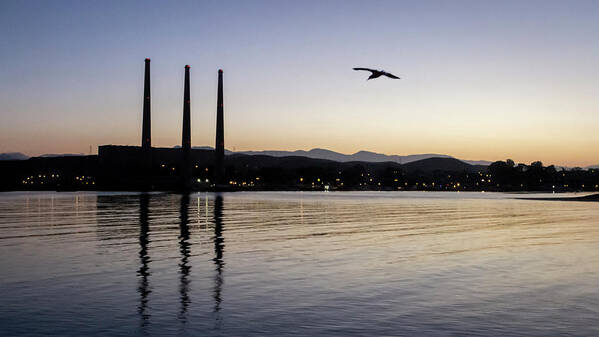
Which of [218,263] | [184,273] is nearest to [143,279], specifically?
[184,273]

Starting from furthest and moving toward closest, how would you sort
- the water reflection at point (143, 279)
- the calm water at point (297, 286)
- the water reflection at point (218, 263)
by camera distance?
1. the water reflection at point (218, 263)
2. the water reflection at point (143, 279)
3. the calm water at point (297, 286)

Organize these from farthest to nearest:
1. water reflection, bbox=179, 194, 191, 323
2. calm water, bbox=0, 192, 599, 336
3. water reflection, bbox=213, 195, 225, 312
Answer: water reflection, bbox=213, 195, 225, 312 → water reflection, bbox=179, 194, 191, 323 → calm water, bbox=0, 192, 599, 336

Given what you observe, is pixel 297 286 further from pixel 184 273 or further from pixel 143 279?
pixel 143 279

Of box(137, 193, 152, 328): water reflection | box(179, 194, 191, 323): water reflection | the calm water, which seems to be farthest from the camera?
box(179, 194, 191, 323): water reflection

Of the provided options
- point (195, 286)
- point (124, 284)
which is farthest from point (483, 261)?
point (124, 284)

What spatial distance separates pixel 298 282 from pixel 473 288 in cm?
573

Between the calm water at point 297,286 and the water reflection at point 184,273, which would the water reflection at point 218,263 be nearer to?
the calm water at point 297,286

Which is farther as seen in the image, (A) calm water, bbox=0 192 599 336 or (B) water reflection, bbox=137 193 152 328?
(B) water reflection, bbox=137 193 152 328

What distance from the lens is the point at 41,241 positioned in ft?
115

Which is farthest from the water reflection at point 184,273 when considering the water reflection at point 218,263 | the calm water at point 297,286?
the water reflection at point 218,263

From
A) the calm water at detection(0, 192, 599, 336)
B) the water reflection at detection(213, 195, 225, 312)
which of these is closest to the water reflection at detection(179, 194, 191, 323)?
the calm water at detection(0, 192, 599, 336)

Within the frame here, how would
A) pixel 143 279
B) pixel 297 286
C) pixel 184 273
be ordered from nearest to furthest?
pixel 297 286, pixel 143 279, pixel 184 273

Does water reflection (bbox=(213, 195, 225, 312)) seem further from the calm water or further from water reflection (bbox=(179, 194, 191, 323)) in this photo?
water reflection (bbox=(179, 194, 191, 323))

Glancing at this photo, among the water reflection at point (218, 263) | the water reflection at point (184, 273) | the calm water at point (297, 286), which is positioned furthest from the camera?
the water reflection at point (218, 263)
